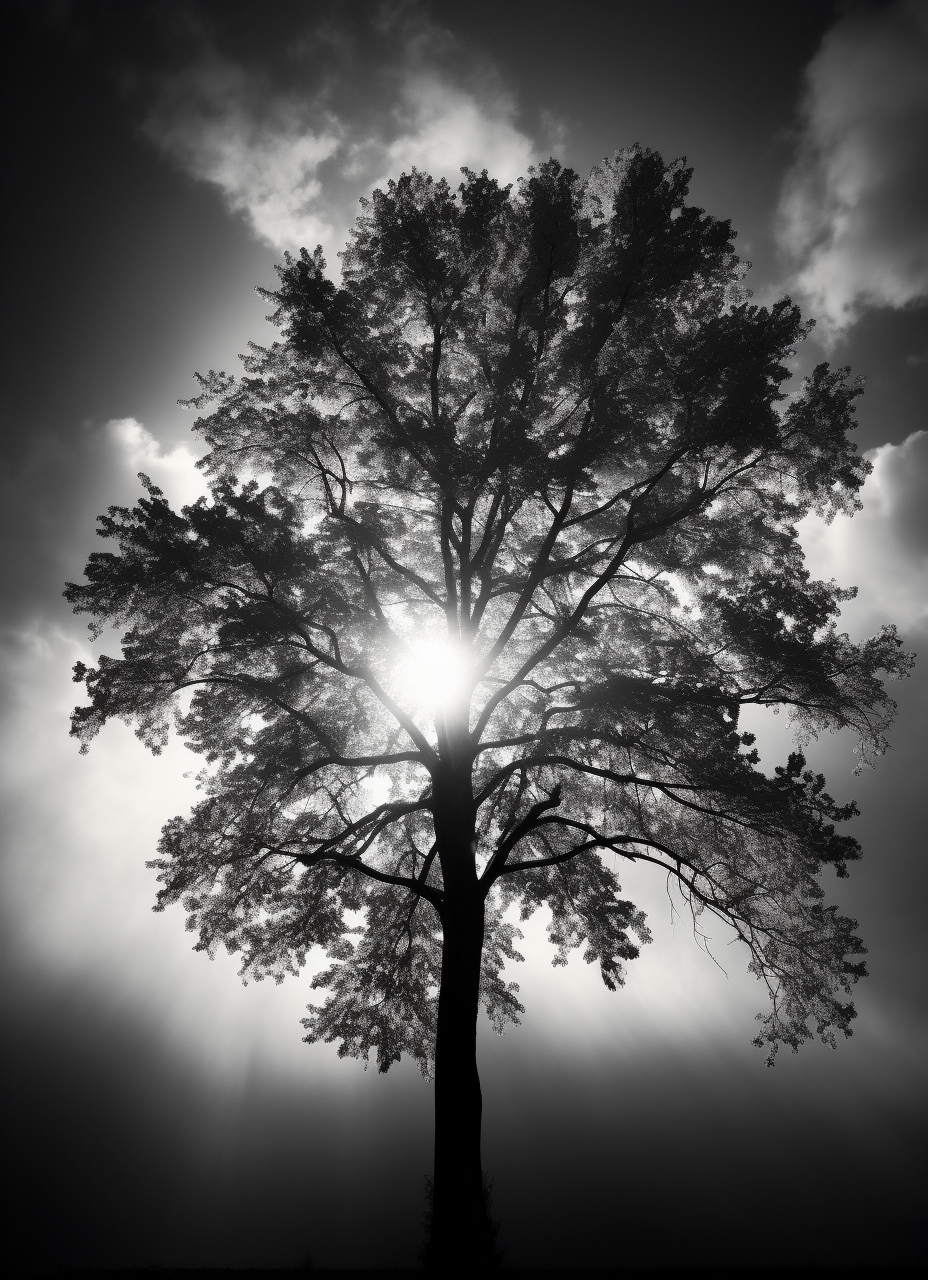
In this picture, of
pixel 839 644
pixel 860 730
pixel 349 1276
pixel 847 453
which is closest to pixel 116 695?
pixel 349 1276

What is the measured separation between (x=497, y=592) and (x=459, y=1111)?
772cm

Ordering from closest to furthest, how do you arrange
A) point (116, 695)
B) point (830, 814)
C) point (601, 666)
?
point (830, 814), point (116, 695), point (601, 666)

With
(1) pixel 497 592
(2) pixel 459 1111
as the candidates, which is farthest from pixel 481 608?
(2) pixel 459 1111

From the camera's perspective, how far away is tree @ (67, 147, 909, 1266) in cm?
736

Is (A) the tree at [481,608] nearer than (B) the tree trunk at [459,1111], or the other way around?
(B) the tree trunk at [459,1111]

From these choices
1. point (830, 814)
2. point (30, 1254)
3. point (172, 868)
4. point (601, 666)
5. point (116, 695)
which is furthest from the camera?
point (30, 1254)

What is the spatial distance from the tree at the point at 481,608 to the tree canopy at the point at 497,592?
0.17 feet

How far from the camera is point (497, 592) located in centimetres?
1037

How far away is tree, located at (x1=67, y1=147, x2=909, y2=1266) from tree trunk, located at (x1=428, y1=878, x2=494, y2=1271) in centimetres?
4

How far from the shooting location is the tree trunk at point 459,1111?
549 centimetres

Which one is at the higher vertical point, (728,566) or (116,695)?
(728,566)

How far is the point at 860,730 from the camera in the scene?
324 inches

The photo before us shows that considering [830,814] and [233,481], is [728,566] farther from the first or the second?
[233,481]

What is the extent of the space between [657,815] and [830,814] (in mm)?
2949
